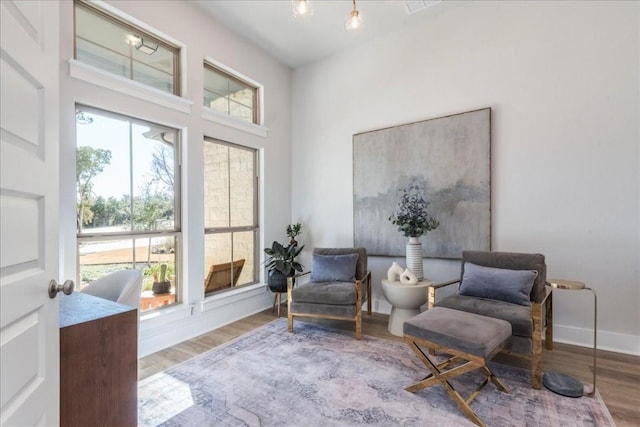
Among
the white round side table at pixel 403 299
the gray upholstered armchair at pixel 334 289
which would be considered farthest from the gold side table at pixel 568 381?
the gray upholstered armchair at pixel 334 289

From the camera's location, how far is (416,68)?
3637 millimetres

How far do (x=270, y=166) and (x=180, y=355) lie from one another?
2590mm

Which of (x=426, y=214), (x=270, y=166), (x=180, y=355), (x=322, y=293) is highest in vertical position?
(x=270, y=166)

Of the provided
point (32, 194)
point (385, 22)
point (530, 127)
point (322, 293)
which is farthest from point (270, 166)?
point (32, 194)

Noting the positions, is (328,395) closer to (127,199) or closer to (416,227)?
(416,227)

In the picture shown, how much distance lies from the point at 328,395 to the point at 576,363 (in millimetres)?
2157

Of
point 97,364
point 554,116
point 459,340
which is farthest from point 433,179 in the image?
point 97,364

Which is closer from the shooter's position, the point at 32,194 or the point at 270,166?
the point at 32,194

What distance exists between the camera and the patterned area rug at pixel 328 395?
1849 millimetres

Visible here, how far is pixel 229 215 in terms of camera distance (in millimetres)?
3793

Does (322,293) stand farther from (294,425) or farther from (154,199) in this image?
(154,199)

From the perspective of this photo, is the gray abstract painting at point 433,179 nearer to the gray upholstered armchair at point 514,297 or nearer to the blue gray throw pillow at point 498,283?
the gray upholstered armchair at point 514,297

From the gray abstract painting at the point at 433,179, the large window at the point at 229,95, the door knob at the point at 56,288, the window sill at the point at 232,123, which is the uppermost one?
the large window at the point at 229,95

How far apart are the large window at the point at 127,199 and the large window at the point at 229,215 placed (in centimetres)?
42
